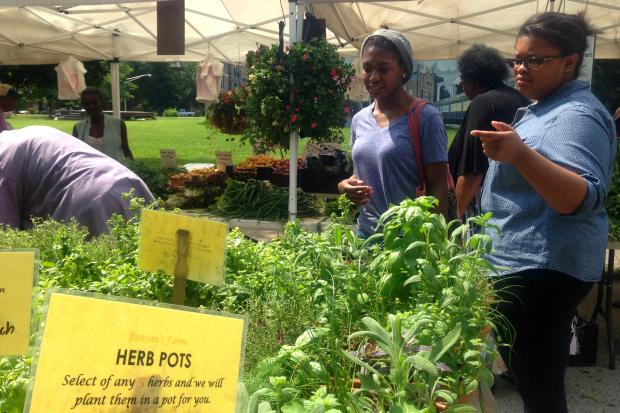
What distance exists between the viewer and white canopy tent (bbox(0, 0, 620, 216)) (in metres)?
6.11

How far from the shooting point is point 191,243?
1.28 meters

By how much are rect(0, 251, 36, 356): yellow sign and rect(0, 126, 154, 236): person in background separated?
129 cm

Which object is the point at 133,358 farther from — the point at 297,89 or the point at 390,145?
the point at 297,89

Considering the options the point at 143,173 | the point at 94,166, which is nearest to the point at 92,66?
the point at 143,173

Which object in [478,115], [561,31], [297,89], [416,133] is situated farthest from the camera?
[297,89]

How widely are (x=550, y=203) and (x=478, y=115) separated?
131cm

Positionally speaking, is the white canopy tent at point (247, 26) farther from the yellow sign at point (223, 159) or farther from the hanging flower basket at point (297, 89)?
the yellow sign at point (223, 159)

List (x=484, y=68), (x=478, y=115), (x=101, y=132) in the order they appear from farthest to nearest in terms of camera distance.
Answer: (x=101, y=132)
(x=484, y=68)
(x=478, y=115)

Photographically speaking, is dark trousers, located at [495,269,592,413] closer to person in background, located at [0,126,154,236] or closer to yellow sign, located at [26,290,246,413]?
yellow sign, located at [26,290,246,413]

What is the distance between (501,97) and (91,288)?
2.11 m

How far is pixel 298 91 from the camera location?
186 inches

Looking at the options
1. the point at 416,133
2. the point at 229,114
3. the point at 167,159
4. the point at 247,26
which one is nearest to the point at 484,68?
the point at 416,133

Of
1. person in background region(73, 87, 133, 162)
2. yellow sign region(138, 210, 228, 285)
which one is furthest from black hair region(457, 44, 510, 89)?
person in background region(73, 87, 133, 162)

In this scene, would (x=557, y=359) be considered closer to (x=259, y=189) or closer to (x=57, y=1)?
(x=57, y=1)
